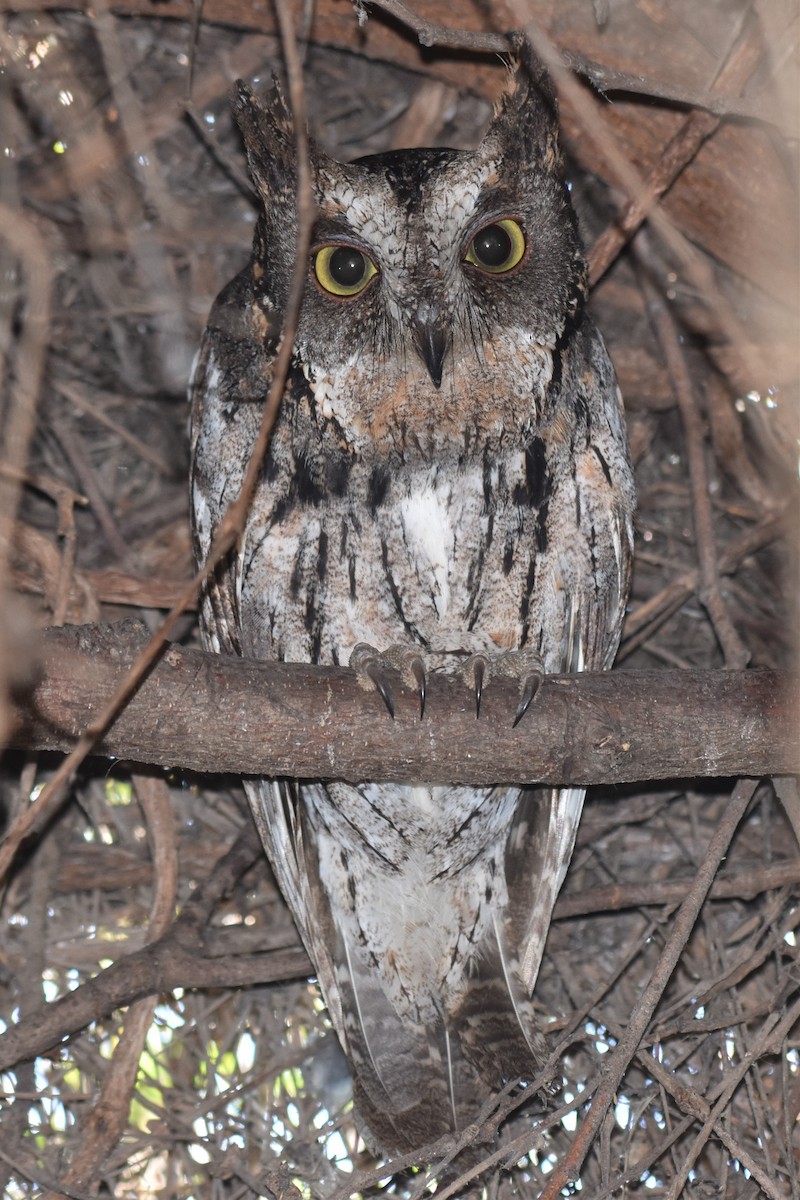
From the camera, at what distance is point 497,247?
6.88ft

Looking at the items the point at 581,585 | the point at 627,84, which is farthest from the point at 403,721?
the point at 627,84

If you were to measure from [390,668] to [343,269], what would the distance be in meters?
0.70

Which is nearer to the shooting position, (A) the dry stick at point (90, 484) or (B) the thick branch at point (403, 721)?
(B) the thick branch at point (403, 721)

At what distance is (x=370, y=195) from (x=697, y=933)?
1.77 metres

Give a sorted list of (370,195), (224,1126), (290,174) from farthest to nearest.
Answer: (224,1126)
(290,174)
(370,195)

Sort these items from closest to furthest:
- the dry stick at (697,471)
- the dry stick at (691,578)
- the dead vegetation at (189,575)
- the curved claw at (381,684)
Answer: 1. the curved claw at (381,684)
2. the dead vegetation at (189,575)
3. the dry stick at (697,471)
4. the dry stick at (691,578)

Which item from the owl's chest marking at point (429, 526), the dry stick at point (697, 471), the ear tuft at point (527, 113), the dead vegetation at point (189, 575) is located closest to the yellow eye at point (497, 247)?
the ear tuft at point (527, 113)

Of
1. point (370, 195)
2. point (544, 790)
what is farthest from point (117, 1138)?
point (370, 195)

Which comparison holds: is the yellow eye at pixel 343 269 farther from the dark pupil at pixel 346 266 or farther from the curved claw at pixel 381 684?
the curved claw at pixel 381 684

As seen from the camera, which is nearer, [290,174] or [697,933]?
[290,174]

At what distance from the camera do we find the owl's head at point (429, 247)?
1987 millimetres

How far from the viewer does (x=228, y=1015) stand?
2732mm

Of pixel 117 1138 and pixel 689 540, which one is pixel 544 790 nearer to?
pixel 689 540

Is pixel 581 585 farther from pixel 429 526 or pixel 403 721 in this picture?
pixel 403 721
